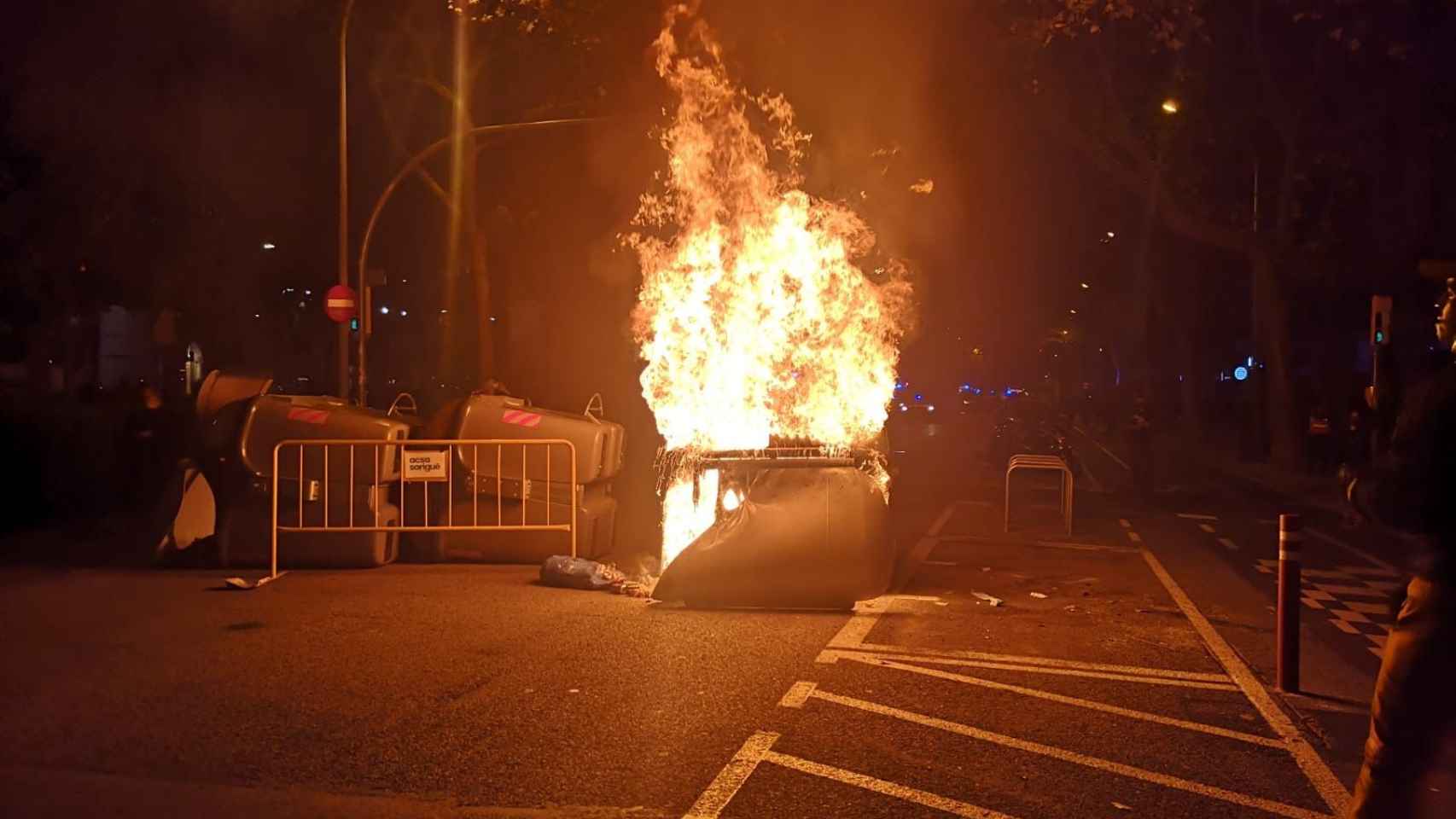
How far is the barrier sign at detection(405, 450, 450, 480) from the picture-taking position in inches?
480

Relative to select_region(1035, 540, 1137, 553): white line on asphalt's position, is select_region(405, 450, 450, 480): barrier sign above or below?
above

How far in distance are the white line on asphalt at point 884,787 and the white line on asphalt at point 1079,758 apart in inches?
35.6

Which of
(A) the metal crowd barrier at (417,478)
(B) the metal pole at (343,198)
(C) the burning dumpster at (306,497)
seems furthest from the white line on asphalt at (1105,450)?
(C) the burning dumpster at (306,497)

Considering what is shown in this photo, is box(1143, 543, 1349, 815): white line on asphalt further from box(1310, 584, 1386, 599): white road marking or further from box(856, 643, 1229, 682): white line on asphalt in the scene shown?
box(1310, 584, 1386, 599): white road marking

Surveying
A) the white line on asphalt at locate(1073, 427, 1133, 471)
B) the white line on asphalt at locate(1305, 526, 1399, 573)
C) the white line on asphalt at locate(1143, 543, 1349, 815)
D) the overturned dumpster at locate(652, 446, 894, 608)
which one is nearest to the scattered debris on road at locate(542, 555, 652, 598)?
the overturned dumpster at locate(652, 446, 894, 608)

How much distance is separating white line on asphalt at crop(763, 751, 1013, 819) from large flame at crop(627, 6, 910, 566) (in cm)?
584

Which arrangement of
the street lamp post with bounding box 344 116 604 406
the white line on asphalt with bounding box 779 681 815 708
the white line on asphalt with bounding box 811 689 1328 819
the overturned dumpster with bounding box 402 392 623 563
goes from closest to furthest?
the white line on asphalt with bounding box 811 689 1328 819 < the white line on asphalt with bounding box 779 681 815 708 < the overturned dumpster with bounding box 402 392 623 563 < the street lamp post with bounding box 344 116 604 406

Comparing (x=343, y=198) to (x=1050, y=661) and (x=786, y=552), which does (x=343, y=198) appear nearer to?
(x=786, y=552)

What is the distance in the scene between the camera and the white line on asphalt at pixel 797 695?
282 inches

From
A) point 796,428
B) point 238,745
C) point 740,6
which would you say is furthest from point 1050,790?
point 740,6

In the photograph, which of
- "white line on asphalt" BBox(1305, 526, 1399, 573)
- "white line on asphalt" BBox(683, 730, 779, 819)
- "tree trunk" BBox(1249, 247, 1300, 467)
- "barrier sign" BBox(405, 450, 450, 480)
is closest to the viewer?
"white line on asphalt" BBox(683, 730, 779, 819)

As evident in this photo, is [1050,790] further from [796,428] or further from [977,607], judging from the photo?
[796,428]

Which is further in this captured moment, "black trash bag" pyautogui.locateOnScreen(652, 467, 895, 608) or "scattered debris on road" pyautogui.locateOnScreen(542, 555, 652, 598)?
"scattered debris on road" pyautogui.locateOnScreen(542, 555, 652, 598)

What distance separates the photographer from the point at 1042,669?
27.2ft
